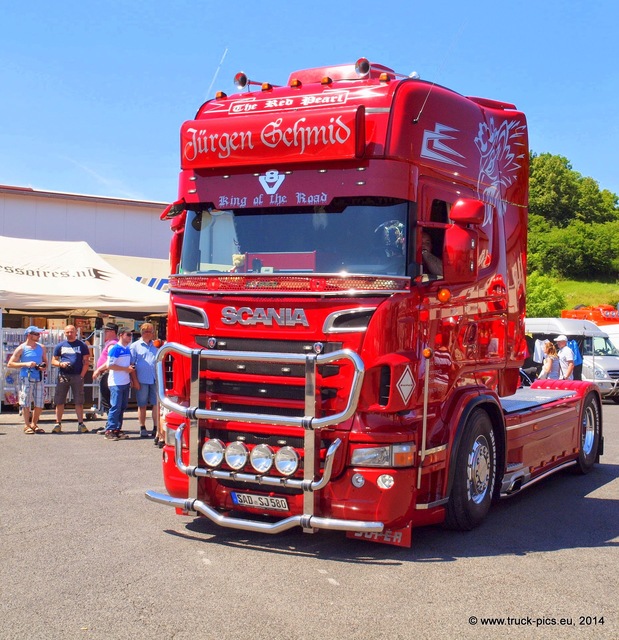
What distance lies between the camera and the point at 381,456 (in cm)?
609

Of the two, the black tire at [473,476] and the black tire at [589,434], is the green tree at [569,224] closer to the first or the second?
the black tire at [589,434]

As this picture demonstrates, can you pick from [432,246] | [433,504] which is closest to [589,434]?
[433,504]

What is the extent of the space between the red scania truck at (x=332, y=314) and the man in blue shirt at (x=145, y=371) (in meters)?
6.15

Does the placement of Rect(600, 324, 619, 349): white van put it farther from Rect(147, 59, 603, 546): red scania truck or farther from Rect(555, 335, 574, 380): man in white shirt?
Rect(147, 59, 603, 546): red scania truck

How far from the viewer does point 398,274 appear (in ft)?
20.4

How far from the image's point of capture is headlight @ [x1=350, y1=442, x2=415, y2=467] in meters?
6.08

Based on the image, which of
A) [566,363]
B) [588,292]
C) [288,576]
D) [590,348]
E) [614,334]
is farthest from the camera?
[588,292]

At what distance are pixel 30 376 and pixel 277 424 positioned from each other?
881 centimetres

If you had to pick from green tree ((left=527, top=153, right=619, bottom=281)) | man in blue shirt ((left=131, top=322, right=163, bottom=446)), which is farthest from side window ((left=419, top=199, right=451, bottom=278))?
green tree ((left=527, top=153, right=619, bottom=281))

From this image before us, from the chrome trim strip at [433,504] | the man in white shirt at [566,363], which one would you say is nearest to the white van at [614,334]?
the man in white shirt at [566,363]

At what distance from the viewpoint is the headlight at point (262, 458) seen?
20.7ft

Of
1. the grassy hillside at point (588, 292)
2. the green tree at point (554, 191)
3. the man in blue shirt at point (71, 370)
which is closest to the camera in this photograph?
the man in blue shirt at point (71, 370)

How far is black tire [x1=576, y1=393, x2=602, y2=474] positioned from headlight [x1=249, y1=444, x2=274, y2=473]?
5591mm

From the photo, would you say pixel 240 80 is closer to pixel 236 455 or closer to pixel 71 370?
pixel 236 455
